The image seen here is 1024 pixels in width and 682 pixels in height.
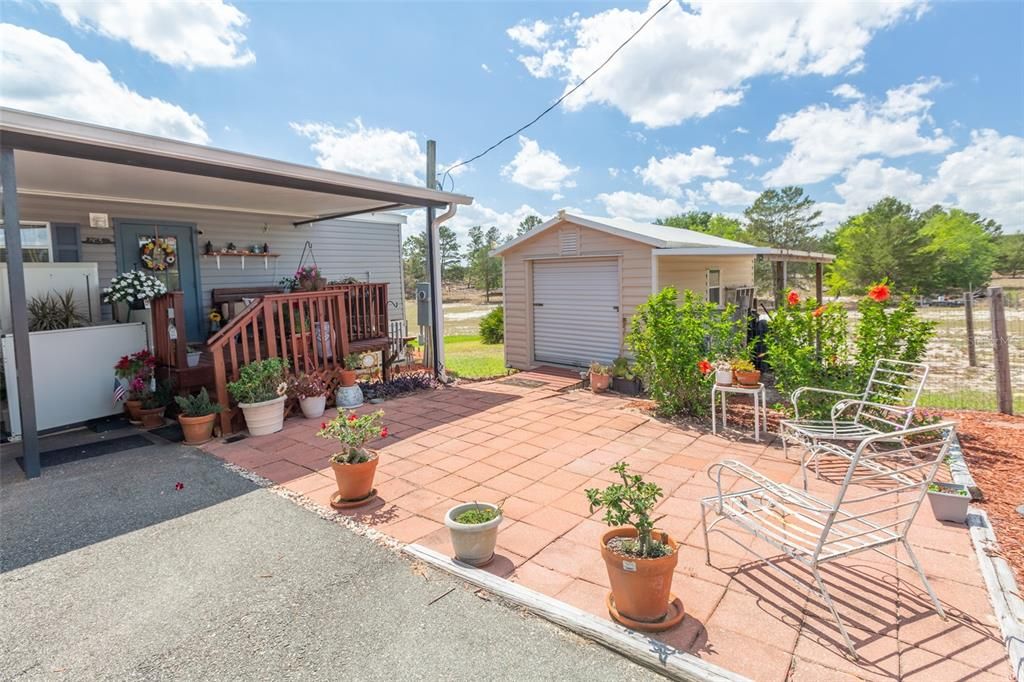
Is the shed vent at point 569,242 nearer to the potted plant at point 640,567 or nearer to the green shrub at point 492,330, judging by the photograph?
the potted plant at point 640,567

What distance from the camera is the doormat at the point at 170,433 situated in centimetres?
498

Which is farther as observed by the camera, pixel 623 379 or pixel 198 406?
pixel 623 379

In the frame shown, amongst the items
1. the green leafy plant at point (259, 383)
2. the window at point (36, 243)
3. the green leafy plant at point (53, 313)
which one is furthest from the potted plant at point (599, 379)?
the window at point (36, 243)

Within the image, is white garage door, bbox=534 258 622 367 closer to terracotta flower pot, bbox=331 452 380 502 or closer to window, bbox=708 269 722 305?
window, bbox=708 269 722 305

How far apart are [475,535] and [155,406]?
182 inches

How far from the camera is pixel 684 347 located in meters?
5.29

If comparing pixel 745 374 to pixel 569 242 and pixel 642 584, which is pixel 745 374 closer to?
pixel 642 584

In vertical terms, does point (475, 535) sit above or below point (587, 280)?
below

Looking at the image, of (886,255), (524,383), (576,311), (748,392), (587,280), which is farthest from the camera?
(886,255)

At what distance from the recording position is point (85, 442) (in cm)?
481

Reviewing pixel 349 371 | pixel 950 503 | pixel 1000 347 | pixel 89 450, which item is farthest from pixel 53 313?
pixel 1000 347

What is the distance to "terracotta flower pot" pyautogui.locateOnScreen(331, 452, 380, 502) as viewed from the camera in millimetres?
3287

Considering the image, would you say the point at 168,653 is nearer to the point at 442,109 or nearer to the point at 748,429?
the point at 748,429

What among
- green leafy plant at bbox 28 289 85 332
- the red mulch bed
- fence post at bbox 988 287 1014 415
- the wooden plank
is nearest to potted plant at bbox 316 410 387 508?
the wooden plank
